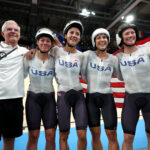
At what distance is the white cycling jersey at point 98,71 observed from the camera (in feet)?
9.07

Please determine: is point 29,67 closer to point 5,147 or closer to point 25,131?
point 5,147

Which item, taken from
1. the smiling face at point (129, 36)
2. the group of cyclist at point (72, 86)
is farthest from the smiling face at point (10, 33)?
the smiling face at point (129, 36)

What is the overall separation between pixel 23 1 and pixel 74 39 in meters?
8.61

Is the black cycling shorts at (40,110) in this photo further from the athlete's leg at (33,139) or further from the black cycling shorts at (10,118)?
the black cycling shorts at (10,118)

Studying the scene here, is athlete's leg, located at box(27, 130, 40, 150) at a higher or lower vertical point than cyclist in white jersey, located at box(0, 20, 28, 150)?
lower

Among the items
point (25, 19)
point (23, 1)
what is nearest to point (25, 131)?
point (23, 1)

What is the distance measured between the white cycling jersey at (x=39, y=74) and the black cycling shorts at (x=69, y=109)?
1.13 feet

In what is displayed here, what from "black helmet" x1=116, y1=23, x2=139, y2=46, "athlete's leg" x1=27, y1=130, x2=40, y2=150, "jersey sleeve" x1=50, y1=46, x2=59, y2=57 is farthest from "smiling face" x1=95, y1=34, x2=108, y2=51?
"athlete's leg" x1=27, y1=130, x2=40, y2=150

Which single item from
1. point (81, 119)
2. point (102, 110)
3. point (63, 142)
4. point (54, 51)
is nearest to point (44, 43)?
point (54, 51)

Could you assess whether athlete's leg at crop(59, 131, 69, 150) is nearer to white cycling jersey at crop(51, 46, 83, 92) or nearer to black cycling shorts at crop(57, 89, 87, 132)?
black cycling shorts at crop(57, 89, 87, 132)

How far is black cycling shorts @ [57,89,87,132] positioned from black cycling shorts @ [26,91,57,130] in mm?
175

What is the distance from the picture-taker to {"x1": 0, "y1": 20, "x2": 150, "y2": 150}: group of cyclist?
8.13ft

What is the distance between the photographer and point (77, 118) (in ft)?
8.20

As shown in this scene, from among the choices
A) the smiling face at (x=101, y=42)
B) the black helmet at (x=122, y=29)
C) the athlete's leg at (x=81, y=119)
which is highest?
the black helmet at (x=122, y=29)
